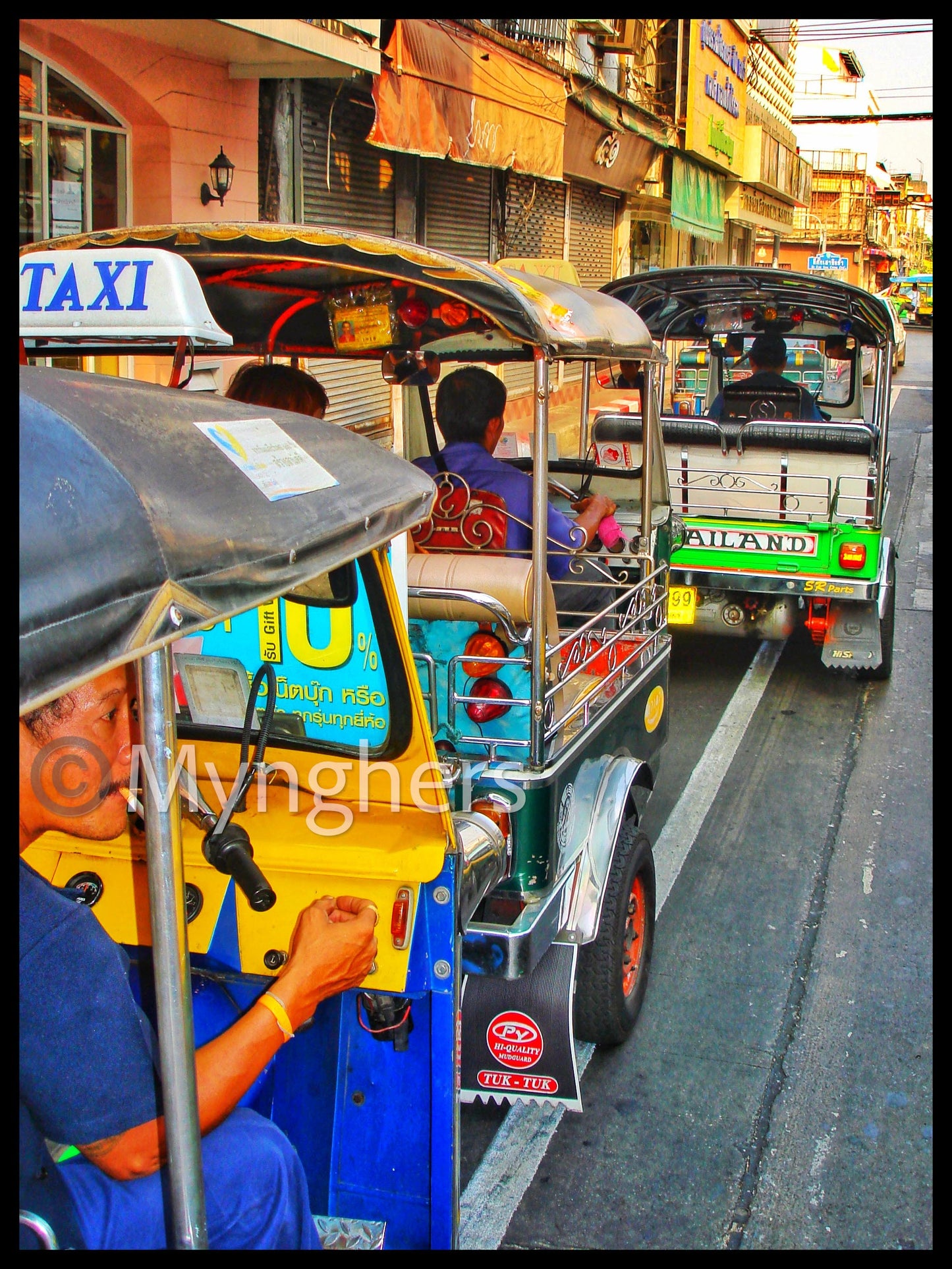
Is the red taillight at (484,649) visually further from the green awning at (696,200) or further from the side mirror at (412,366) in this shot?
the green awning at (696,200)

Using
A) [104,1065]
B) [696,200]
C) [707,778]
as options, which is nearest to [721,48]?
[696,200]

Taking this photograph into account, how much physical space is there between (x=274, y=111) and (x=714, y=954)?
28.2 feet

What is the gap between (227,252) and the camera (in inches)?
136

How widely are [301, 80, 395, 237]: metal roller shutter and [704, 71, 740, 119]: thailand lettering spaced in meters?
14.6

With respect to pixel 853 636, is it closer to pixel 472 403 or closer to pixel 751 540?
pixel 751 540

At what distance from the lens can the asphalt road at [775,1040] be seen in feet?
10.6

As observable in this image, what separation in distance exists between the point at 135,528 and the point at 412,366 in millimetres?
3252

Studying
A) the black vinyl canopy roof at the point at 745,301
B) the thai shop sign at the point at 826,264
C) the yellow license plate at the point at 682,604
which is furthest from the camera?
the thai shop sign at the point at 826,264

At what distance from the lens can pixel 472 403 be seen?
4629mm

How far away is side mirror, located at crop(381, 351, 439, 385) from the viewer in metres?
4.62

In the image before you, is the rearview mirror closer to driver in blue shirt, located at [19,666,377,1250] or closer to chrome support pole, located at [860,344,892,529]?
driver in blue shirt, located at [19,666,377,1250]

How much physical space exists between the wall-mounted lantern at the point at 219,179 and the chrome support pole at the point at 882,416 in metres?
5.14

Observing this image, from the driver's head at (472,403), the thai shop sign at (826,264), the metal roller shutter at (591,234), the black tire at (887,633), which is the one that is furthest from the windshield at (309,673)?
the thai shop sign at (826,264)

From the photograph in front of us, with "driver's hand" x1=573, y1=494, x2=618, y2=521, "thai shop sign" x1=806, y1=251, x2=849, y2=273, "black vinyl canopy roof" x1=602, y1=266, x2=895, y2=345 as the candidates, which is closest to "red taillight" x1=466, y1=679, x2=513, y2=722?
"driver's hand" x1=573, y1=494, x2=618, y2=521
